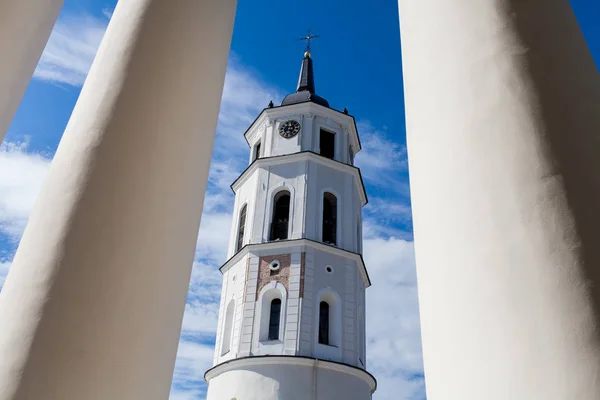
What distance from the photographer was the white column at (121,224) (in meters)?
2.21

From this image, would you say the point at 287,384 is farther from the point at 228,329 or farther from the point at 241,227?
the point at 241,227

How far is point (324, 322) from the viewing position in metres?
26.5

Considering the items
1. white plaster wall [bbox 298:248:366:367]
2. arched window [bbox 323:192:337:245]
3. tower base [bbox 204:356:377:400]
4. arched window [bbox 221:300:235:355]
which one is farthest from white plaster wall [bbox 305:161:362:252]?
tower base [bbox 204:356:377:400]

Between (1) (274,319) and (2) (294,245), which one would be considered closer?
(1) (274,319)

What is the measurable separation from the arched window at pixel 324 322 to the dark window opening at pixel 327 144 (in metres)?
9.22

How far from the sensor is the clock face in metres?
32.4

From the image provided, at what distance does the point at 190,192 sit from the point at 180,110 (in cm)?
45

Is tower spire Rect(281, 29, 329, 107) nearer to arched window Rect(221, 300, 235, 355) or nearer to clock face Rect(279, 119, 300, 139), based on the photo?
clock face Rect(279, 119, 300, 139)

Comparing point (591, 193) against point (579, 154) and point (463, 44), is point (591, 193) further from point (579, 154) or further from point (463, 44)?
point (463, 44)

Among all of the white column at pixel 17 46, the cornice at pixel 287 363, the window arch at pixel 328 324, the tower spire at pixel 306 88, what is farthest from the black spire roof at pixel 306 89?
the white column at pixel 17 46

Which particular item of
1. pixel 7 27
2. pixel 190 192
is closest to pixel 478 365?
pixel 190 192

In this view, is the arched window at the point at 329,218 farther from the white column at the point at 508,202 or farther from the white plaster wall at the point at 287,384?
the white column at the point at 508,202

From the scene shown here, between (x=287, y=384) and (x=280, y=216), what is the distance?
29.9 feet

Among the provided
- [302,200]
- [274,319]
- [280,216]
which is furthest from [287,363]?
[302,200]
